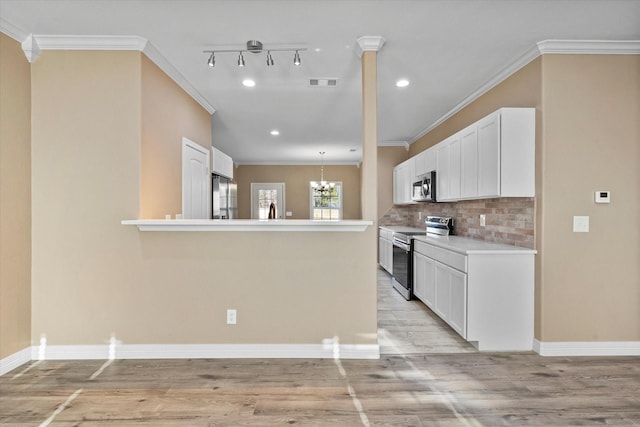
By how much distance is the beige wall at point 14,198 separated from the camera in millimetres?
2439

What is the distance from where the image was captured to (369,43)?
8.63ft

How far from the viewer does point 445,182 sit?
4.19 metres

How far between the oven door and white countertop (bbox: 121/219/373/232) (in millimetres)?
2028

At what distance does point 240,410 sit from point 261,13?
8.65ft

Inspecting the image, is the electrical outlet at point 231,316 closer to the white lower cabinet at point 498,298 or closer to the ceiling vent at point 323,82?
the white lower cabinet at point 498,298

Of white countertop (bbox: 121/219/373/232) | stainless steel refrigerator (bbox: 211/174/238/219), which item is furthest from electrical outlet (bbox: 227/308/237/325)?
stainless steel refrigerator (bbox: 211/174/238/219)

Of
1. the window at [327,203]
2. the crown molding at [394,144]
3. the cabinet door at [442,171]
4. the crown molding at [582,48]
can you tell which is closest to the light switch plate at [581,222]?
the crown molding at [582,48]

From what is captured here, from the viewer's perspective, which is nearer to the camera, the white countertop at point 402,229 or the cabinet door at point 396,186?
the white countertop at point 402,229

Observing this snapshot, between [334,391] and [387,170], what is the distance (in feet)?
16.4

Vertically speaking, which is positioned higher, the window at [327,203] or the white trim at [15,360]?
the window at [327,203]

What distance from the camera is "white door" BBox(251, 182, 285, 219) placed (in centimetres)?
909

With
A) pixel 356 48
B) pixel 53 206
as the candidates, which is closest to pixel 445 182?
pixel 356 48

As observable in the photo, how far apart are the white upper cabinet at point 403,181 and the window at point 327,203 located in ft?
9.32

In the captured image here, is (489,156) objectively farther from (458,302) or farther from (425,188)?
(425,188)
